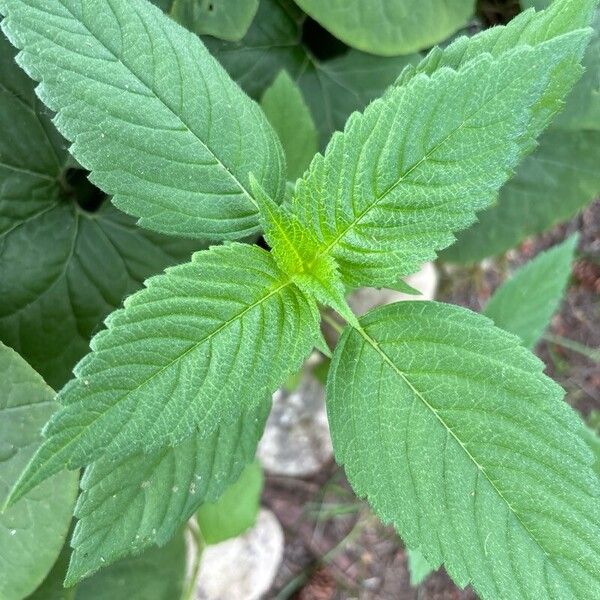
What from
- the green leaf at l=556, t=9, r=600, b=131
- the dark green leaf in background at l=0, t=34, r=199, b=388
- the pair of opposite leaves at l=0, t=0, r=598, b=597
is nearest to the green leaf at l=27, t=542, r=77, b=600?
the dark green leaf in background at l=0, t=34, r=199, b=388

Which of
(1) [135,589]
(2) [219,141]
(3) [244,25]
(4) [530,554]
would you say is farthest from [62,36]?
(1) [135,589]

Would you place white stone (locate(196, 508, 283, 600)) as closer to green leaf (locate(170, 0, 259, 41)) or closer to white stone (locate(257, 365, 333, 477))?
white stone (locate(257, 365, 333, 477))

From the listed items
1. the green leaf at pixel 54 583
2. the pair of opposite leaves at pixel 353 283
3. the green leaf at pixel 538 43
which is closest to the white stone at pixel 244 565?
the green leaf at pixel 54 583

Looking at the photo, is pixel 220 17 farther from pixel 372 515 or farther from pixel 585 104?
pixel 372 515

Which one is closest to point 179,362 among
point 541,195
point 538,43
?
point 538,43

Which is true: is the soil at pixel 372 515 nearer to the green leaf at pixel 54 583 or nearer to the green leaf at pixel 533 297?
the green leaf at pixel 533 297

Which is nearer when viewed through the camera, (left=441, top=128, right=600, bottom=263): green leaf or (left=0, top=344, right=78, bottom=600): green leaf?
(left=0, top=344, right=78, bottom=600): green leaf

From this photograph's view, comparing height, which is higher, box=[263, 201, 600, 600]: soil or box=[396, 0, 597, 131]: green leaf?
box=[396, 0, 597, 131]: green leaf
